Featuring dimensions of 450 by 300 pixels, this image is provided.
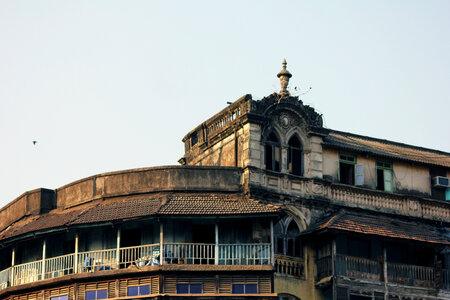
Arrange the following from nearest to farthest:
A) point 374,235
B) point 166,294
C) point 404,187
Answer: point 166,294
point 374,235
point 404,187

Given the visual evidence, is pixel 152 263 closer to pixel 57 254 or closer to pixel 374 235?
pixel 57 254

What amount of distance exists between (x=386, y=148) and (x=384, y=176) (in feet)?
8.28

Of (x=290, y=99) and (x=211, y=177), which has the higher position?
(x=290, y=99)

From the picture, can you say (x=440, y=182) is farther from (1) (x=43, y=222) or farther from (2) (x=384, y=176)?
(1) (x=43, y=222)

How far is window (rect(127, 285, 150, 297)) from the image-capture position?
41.2 meters

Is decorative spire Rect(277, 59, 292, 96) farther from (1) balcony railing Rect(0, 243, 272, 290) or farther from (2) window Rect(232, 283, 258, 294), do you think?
(2) window Rect(232, 283, 258, 294)

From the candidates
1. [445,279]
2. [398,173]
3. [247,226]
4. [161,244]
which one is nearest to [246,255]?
[247,226]

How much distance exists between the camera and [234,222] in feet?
142

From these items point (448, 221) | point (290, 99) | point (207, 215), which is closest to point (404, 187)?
point (448, 221)

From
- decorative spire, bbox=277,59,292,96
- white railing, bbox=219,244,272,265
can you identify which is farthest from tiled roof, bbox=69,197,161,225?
decorative spire, bbox=277,59,292,96

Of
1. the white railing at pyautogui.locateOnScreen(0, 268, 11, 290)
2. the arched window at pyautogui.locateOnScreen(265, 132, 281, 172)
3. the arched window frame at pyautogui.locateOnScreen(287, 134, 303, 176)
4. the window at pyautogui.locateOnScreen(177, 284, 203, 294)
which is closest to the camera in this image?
the window at pyautogui.locateOnScreen(177, 284, 203, 294)

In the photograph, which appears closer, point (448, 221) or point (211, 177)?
point (211, 177)

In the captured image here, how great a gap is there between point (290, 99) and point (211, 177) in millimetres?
5069

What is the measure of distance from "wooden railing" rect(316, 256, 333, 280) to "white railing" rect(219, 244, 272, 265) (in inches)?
102
